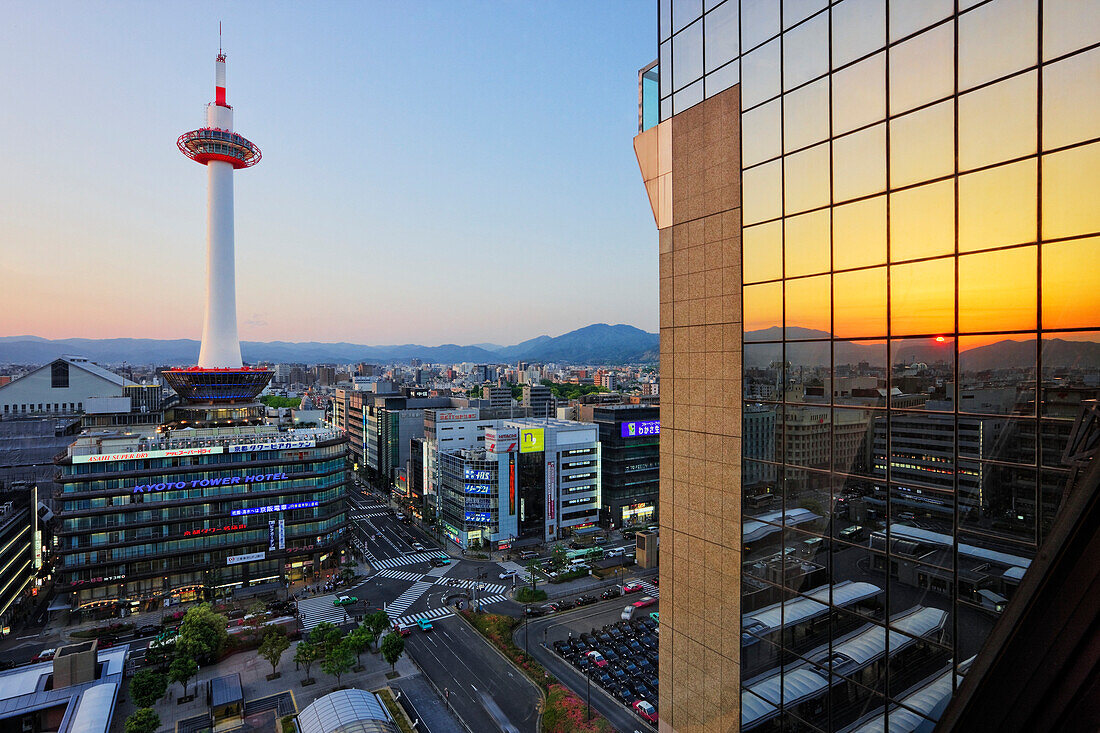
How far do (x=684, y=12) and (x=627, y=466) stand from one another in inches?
3405

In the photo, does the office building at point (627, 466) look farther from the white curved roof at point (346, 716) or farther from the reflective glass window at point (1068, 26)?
the reflective glass window at point (1068, 26)

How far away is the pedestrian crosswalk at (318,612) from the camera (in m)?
62.0

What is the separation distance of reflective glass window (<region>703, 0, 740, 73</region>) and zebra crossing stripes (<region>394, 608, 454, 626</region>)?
2414 inches

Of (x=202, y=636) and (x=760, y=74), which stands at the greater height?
(x=760, y=74)

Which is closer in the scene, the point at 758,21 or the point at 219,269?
the point at 758,21

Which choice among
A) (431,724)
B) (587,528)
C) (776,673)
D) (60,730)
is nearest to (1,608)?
(60,730)

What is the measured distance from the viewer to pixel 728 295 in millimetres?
15383

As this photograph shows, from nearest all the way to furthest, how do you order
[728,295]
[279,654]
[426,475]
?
[728,295] → [279,654] → [426,475]

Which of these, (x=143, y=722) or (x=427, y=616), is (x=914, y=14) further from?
(x=427, y=616)

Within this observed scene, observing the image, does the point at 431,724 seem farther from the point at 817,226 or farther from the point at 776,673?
the point at 817,226

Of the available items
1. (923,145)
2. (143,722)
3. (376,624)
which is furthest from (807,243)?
(376,624)

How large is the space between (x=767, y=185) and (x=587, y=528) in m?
85.5

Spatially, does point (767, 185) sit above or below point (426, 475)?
above

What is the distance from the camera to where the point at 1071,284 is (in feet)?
30.2
